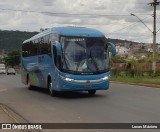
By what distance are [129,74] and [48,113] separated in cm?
3734

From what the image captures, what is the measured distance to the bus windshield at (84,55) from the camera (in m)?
20.8

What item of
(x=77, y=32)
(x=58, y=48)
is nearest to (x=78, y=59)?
(x=58, y=48)

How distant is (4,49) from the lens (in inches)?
5935

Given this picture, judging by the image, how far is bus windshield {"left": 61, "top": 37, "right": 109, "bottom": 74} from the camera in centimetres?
2075

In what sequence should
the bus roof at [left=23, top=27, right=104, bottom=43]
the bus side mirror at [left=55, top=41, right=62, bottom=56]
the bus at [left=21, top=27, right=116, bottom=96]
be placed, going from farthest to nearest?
the bus roof at [left=23, top=27, right=104, bottom=43]
the bus at [left=21, top=27, right=116, bottom=96]
the bus side mirror at [left=55, top=41, right=62, bottom=56]

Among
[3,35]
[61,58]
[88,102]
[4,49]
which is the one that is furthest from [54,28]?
[4,49]

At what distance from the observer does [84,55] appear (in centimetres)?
2084

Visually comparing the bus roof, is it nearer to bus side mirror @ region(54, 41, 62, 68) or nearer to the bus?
the bus

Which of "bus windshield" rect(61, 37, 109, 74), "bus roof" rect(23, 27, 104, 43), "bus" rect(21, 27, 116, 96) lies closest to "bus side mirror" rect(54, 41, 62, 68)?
"bus" rect(21, 27, 116, 96)

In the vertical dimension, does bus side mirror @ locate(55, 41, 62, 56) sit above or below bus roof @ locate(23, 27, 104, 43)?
below

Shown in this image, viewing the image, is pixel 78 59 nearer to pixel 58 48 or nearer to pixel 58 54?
pixel 58 54

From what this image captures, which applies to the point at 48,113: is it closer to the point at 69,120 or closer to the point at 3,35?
the point at 69,120

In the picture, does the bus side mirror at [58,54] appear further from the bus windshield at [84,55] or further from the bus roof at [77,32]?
the bus roof at [77,32]

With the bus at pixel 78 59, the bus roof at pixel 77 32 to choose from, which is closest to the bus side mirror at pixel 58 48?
the bus at pixel 78 59
